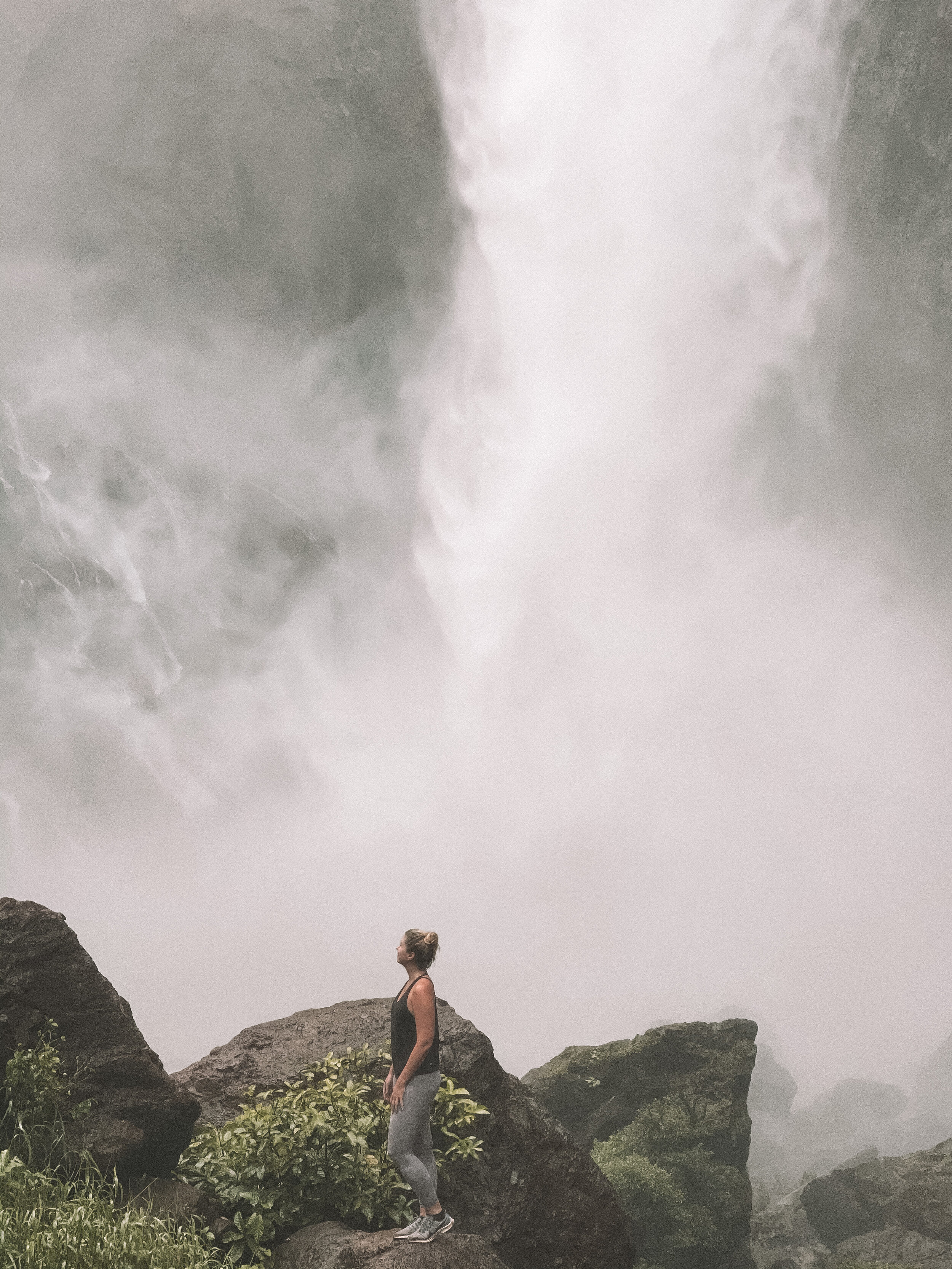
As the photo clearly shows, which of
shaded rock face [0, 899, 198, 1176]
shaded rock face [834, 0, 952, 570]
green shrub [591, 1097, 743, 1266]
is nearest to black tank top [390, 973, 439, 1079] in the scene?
shaded rock face [0, 899, 198, 1176]

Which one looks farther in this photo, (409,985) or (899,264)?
(899,264)

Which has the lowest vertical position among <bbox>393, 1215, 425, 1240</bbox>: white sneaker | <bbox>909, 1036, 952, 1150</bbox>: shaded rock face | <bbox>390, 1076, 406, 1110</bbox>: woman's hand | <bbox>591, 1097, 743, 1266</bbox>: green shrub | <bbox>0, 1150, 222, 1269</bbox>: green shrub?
<bbox>909, 1036, 952, 1150</bbox>: shaded rock face

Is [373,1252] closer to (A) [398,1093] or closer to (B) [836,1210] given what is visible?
(A) [398,1093]

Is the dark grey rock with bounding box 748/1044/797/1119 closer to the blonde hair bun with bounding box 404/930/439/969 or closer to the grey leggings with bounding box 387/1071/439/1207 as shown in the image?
the grey leggings with bounding box 387/1071/439/1207

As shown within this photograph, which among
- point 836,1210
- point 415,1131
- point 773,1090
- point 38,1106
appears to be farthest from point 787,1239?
point 773,1090

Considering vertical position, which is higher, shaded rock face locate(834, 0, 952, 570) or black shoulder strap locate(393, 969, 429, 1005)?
shaded rock face locate(834, 0, 952, 570)

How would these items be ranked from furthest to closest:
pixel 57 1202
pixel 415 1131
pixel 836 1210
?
pixel 836 1210 < pixel 415 1131 < pixel 57 1202

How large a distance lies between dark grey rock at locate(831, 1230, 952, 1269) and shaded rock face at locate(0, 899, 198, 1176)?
37297 mm

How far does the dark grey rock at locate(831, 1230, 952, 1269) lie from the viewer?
3372 centimetres

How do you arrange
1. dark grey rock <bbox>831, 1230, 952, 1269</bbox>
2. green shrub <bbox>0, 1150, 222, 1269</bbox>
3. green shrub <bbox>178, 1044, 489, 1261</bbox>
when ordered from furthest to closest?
dark grey rock <bbox>831, 1230, 952, 1269</bbox> → green shrub <bbox>178, 1044, 489, 1261</bbox> → green shrub <bbox>0, 1150, 222, 1269</bbox>

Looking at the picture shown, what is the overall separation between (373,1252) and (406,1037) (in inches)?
62.4

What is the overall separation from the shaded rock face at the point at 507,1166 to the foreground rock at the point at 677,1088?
26.3 metres

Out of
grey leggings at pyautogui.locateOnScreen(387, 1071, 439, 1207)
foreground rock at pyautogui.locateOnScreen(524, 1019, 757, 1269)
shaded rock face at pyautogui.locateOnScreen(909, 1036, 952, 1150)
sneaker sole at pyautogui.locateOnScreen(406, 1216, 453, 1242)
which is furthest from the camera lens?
shaded rock face at pyautogui.locateOnScreen(909, 1036, 952, 1150)

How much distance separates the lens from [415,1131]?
659cm
